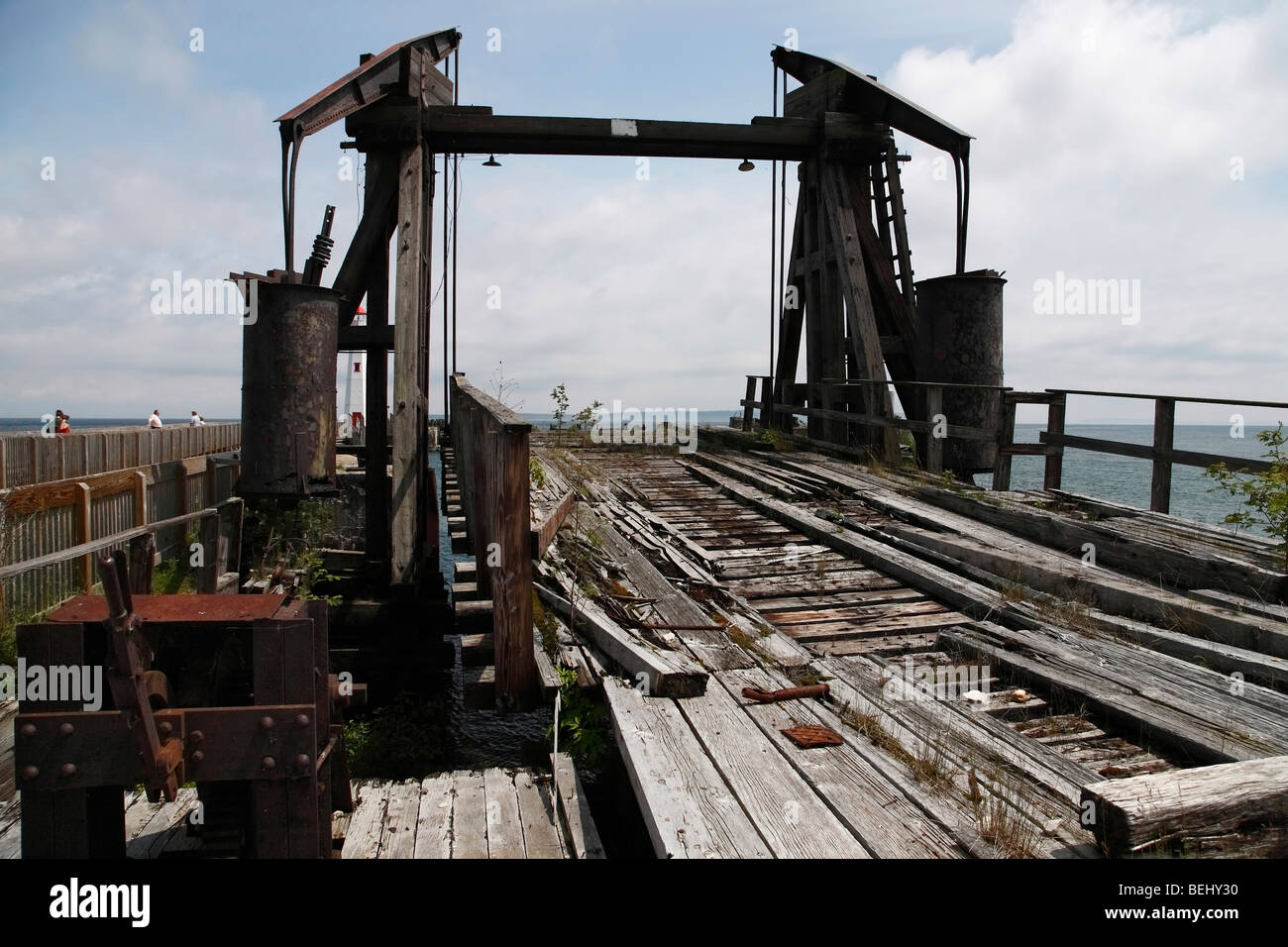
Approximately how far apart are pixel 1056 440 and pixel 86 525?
9426 millimetres

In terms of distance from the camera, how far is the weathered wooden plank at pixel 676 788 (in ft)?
9.99

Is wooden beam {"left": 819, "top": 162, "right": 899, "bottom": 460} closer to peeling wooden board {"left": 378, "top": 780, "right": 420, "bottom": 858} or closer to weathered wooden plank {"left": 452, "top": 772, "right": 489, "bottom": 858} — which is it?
weathered wooden plank {"left": 452, "top": 772, "right": 489, "bottom": 858}

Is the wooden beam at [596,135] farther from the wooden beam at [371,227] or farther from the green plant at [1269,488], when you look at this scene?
the green plant at [1269,488]

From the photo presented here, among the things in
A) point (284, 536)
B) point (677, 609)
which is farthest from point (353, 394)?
point (677, 609)

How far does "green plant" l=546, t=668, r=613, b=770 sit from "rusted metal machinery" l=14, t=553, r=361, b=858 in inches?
59.1

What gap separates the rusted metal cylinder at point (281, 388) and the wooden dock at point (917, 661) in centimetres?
278

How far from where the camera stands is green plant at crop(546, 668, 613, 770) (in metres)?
4.54

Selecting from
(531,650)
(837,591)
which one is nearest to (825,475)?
(837,591)

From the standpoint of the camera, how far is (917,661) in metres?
5.25

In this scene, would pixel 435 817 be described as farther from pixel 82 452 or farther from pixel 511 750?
pixel 82 452

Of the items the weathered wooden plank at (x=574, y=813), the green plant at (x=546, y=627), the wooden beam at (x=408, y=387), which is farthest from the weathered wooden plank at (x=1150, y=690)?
the wooden beam at (x=408, y=387)

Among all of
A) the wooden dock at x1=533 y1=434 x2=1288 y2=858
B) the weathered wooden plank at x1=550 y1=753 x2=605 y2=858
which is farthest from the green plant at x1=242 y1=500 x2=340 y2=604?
the weathered wooden plank at x1=550 y1=753 x2=605 y2=858
